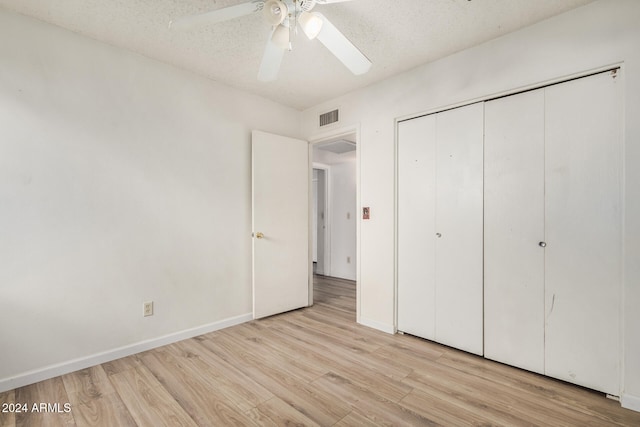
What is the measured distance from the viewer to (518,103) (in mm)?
2193

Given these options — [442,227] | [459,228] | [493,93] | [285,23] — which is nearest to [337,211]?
[442,227]

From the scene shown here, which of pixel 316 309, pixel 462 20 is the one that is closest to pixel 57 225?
pixel 316 309

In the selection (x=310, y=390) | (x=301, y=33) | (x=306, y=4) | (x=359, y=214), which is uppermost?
(x=301, y=33)

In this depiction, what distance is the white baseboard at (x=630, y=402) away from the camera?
5.63 ft

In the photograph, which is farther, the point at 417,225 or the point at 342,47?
the point at 417,225

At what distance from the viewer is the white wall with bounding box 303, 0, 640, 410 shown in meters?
1.75

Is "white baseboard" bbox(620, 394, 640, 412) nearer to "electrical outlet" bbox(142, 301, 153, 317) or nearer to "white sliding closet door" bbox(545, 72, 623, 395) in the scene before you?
"white sliding closet door" bbox(545, 72, 623, 395)

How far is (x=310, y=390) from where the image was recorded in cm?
193

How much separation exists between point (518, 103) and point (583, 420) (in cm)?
208

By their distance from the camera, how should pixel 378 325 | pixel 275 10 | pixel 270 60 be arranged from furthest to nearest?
pixel 378 325 → pixel 270 60 → pixel 275 10

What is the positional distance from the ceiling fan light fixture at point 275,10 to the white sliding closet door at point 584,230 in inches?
75.6

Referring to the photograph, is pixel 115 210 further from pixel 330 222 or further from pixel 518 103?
pixel 330 222

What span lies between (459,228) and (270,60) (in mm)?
1985

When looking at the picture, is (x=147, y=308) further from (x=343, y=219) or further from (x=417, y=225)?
(x=343, y=219)
